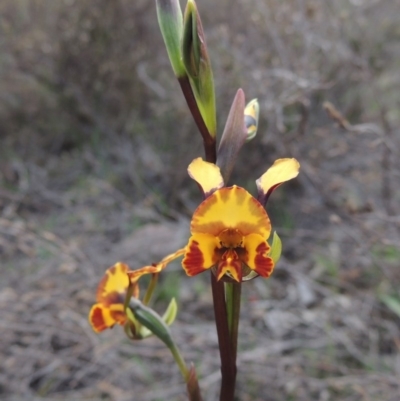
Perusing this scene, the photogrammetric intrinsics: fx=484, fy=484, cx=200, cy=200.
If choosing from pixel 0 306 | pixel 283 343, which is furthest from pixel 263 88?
pixel 0 306

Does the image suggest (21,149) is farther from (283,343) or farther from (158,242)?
(283,343)

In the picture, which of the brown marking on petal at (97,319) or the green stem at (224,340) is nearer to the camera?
the green stem at (224,340)

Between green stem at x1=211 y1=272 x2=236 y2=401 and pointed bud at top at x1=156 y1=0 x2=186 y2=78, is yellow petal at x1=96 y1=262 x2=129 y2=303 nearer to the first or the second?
green stem at x1=211 y1=272 x2=236 y2=401

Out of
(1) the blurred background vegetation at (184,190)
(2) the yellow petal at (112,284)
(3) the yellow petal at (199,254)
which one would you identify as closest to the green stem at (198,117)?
(3) the yellow petal at (199,254)

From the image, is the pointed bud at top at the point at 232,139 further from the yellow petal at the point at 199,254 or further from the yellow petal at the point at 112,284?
the yellow petal at the point at 112,284

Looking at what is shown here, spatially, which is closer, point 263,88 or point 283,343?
point 283,343

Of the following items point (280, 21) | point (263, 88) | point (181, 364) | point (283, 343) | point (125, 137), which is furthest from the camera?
point (125, 137)

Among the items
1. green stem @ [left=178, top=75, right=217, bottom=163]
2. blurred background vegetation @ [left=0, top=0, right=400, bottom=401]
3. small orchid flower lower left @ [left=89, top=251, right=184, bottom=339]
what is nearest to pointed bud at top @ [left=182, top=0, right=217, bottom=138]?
green stem @ [left=178, top=75, right=217, bottom=163]
